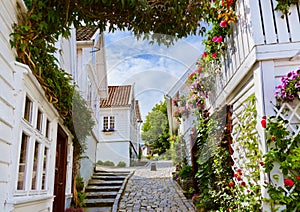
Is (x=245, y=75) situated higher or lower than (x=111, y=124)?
lower

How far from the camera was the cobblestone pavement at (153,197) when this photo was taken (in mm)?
5961

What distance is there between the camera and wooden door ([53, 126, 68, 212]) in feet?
16.1

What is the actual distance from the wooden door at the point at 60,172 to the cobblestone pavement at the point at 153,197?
4.62 feet

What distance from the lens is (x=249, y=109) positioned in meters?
3.39

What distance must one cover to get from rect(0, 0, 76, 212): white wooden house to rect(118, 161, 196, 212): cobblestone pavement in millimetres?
2697

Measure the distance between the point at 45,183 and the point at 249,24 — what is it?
3.27 m

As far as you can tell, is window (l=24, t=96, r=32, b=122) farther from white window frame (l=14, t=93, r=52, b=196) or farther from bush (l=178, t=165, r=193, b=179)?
bush (l=178, t=165, r=193, b=179)

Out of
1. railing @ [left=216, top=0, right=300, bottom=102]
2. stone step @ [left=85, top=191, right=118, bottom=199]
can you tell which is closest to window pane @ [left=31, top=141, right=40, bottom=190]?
railing @ [left=216, top=0, right=300, bottom=102]

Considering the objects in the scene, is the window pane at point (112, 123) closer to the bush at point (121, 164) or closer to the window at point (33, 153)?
the bush at point (121, 164)

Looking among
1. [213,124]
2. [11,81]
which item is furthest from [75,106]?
[11,81]

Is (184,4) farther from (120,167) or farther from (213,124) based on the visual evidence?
(120,167)

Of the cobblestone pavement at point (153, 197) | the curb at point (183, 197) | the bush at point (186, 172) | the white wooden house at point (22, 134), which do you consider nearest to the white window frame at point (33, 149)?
the white wooden house at point (22, 134)

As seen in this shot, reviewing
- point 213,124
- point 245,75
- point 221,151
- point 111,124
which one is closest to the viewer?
point 245,75

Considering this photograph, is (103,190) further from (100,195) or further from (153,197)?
(153,197)
